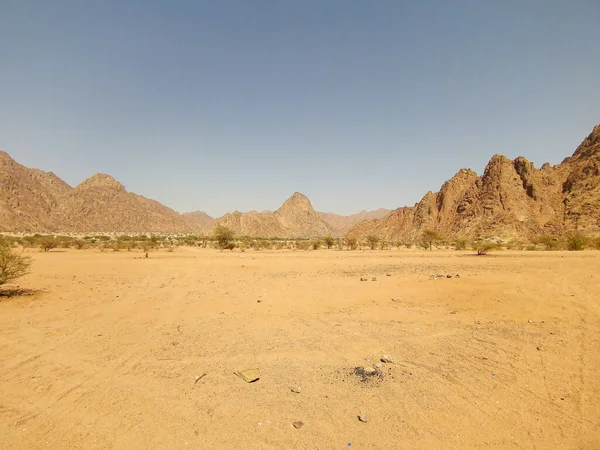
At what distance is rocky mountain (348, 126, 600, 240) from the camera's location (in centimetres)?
6358

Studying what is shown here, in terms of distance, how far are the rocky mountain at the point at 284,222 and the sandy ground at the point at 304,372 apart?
343ft

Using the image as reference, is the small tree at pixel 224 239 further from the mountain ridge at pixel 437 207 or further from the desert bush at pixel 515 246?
the mountain ridge at pixel 437 207

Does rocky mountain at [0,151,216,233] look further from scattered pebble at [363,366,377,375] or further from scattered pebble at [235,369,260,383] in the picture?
scattered pebble at [363,366,377,375]

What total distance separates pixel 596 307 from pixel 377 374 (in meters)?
8.01

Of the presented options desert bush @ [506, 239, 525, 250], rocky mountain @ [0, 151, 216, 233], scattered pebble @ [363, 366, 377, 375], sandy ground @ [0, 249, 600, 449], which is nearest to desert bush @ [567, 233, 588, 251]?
desert bush @ [506, 239, 525, 250]

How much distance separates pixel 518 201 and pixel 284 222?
307ft

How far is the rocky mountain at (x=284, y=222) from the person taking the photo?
395 feet

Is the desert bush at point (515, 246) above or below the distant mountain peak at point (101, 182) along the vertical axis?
below

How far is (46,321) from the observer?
8461 mm

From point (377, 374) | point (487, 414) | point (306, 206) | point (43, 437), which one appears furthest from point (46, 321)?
point (306, 206)

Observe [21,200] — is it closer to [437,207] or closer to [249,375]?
[437,207]

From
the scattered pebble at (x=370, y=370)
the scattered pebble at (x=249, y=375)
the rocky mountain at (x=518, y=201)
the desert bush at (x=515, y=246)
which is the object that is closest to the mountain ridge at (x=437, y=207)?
the rocky mountain at (x=518, y=201)

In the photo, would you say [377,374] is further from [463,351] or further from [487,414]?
[463,351]

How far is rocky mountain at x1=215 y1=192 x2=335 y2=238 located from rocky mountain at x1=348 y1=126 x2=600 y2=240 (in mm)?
51153
